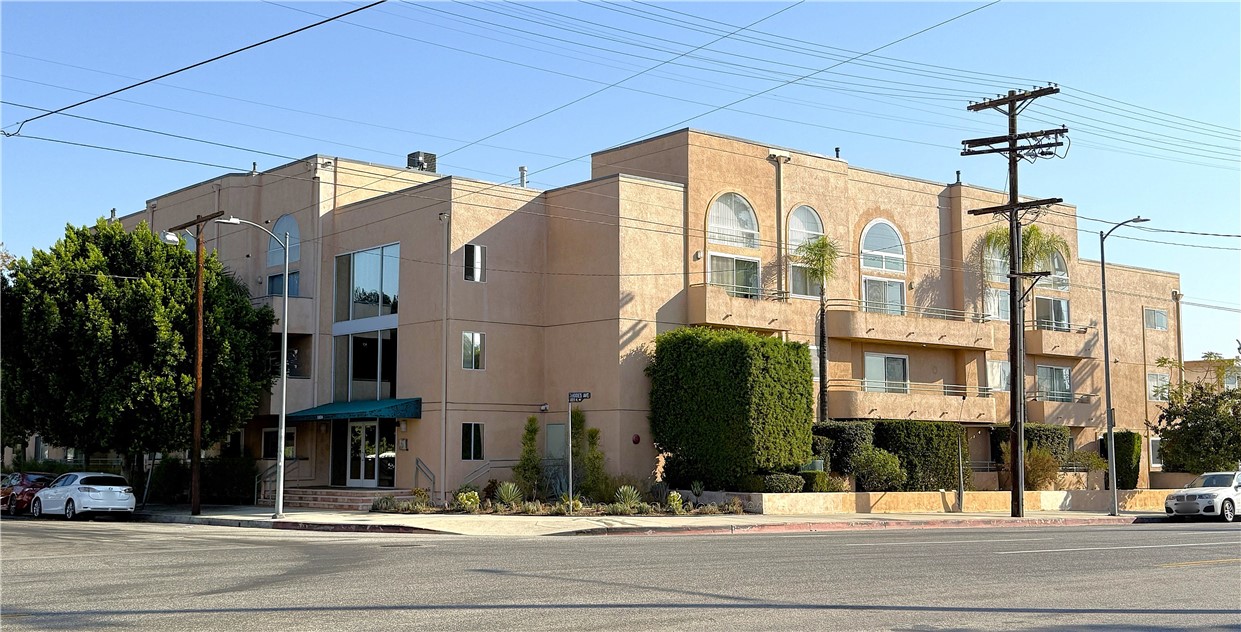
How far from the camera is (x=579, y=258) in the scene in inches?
1518

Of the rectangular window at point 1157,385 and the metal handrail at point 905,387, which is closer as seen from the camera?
the metal handrail at point 905,387

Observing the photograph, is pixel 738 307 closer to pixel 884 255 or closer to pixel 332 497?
pixel 884 255

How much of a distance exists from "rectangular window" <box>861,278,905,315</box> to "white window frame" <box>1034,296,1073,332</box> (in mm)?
8076

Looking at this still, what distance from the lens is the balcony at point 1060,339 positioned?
4891 cm

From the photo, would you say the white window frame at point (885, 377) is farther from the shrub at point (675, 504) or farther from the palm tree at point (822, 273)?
the shrub at point (675, 504)

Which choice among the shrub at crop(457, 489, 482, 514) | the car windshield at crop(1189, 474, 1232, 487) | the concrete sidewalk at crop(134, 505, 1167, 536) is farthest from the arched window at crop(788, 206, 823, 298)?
the shrub at crop(457, 489, 482, 514)

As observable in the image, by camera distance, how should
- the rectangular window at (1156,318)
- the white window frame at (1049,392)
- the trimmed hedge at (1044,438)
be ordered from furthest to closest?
the rectangular window at (1156,318)
the white window frame at (1049,392)
the trimmed hedge at (1044,438)

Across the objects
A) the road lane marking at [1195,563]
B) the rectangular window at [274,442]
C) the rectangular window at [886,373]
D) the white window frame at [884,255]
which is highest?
the white window frame at [884,255]

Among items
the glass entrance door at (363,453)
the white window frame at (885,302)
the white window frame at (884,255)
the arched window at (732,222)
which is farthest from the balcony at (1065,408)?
the glass entrance door at (363,453)

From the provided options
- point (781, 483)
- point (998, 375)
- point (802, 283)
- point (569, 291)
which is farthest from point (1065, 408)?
point (569, 291)

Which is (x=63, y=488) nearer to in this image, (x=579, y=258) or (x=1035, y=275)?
(x=579, y=258)

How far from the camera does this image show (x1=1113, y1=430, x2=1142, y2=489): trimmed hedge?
163 feet

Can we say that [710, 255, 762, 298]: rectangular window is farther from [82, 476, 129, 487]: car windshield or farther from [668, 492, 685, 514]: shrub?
[82, 476, 129, 487]: car windshield

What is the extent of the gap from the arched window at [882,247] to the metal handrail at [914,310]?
1448 mm
